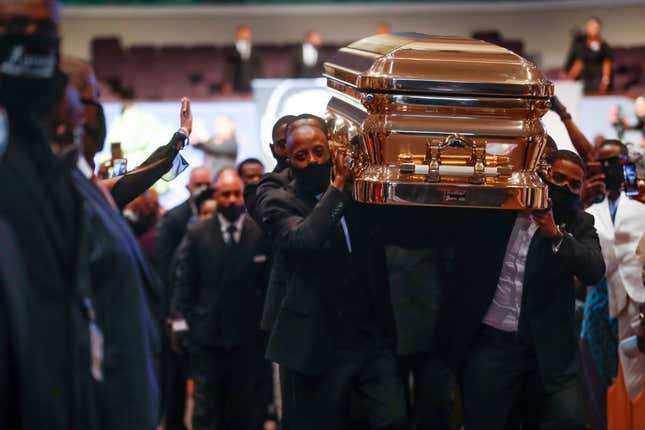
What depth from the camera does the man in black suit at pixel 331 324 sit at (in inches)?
147

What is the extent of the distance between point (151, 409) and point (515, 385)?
1.76 m

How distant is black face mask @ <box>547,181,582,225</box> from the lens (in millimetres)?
3822

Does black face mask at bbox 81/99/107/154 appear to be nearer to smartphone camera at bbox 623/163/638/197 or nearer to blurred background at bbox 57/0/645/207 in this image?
smartphone camera at bbox 623/163/638/197

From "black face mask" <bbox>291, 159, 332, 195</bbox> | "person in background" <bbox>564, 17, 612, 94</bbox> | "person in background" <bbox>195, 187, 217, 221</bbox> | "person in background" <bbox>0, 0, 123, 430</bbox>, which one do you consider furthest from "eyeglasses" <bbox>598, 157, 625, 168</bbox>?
"person in background" <bbox>564, 17, 612, 94</bbox>

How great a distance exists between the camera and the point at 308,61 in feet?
39.0

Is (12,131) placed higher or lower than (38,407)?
higher

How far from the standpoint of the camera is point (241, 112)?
31.3ft

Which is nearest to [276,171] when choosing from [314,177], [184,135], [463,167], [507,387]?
[314,177]

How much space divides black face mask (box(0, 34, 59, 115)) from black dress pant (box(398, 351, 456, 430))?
2402 mm

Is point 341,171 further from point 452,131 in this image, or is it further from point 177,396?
point 177,396

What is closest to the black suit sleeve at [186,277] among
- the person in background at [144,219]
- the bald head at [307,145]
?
the person in background at [144,219]

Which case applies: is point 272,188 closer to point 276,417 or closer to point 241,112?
point 276,417

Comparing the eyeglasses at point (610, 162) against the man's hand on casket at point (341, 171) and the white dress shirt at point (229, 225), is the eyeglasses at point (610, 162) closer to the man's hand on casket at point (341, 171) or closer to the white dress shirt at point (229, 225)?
the man's hand on casket at point (341, 171)

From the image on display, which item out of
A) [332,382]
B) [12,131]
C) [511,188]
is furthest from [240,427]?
[12,131]
